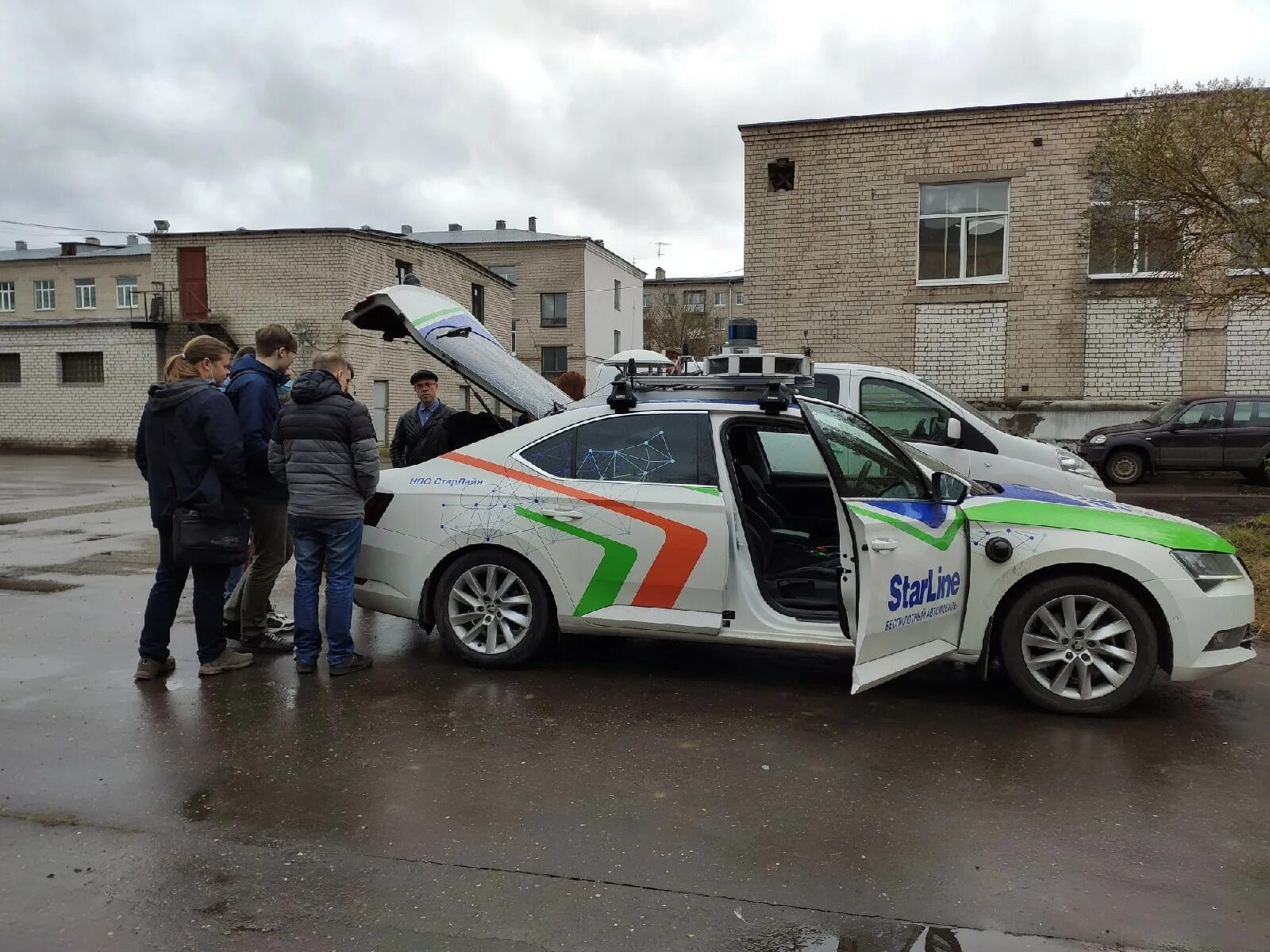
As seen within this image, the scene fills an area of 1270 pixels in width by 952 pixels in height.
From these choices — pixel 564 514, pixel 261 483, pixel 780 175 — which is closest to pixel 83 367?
pixel 780 175

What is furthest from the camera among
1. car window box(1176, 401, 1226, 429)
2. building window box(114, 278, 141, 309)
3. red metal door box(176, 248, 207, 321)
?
building window box(114, 278, 141, 309)

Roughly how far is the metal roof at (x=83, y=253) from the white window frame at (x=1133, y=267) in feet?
158

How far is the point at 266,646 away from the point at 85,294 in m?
53.2

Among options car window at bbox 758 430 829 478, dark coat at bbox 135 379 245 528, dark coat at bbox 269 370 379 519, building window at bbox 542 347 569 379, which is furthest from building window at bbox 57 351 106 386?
car window at bbox 758 430 829 478

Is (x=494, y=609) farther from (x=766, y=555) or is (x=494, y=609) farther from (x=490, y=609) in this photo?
(x=766, y=555)

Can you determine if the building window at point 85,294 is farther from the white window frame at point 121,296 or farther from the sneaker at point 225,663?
the sneaker at point 225,663

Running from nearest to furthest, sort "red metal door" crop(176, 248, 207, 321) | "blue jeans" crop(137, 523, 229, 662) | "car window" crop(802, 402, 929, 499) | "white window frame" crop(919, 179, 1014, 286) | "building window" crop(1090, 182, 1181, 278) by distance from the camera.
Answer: "car window" crop(802, 402, 929, 499) < "blue jeans" crop(137, 523, 229, 662) < "building window" crop(1090, 182, 1181, 278) < "white window frame" crop(919, 179, 1014, 286) < "red metal door" crop(176, 248, 207, 321)

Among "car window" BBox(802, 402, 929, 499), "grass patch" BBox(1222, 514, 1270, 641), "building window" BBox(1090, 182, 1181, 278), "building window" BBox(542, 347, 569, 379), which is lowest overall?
"grass patch" BBox(1222, 514, 1270, 641)

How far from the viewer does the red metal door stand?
29.1 meters

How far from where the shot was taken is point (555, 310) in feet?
156

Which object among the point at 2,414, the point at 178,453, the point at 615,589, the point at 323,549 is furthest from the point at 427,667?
the point at 2,414

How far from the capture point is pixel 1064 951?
110 inches

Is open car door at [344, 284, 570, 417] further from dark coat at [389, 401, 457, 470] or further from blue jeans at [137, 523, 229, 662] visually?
blue jeans at [137, 523, 229, 662]

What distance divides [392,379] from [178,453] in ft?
84.6
